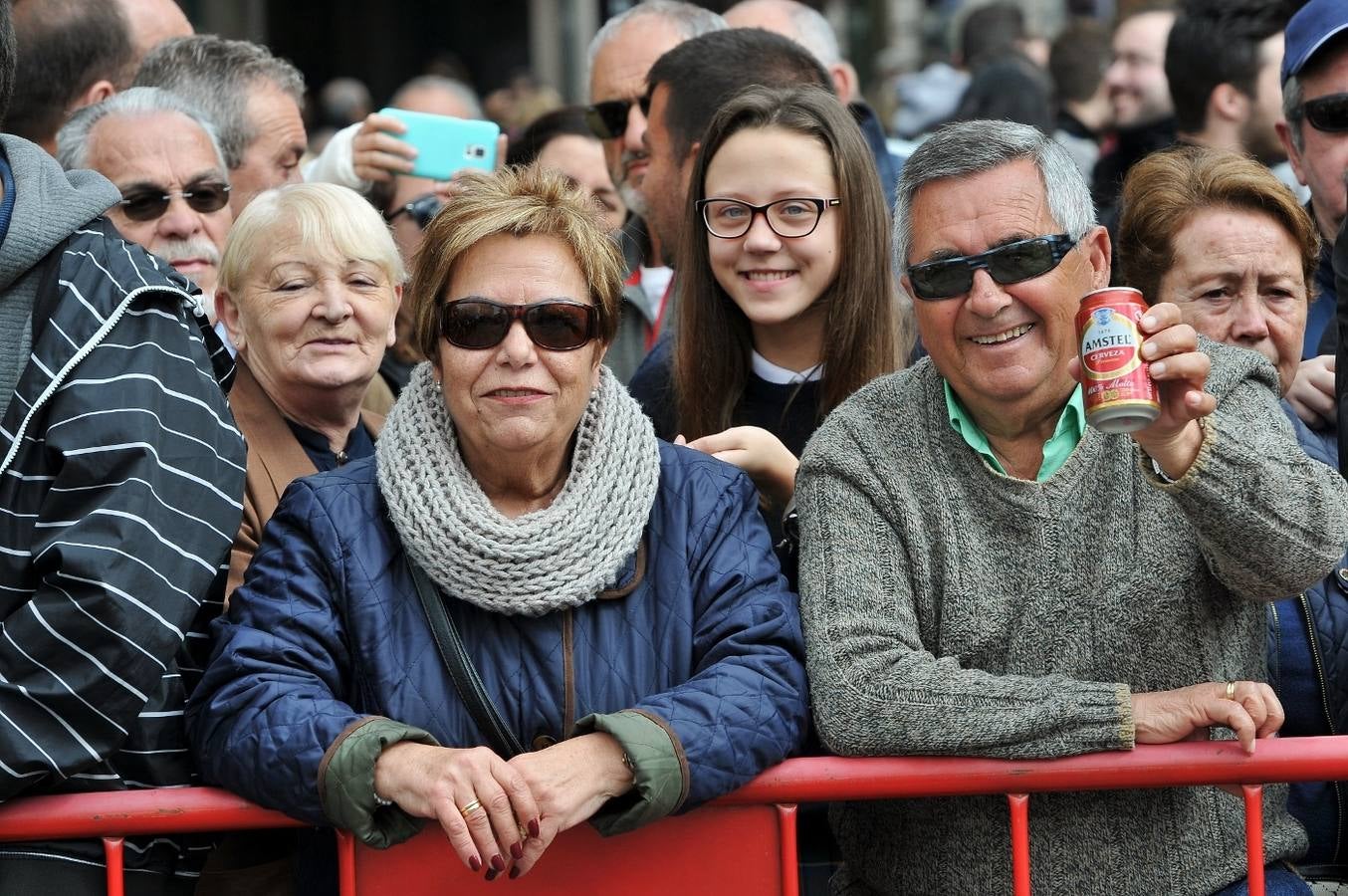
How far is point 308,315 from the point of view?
3932mm

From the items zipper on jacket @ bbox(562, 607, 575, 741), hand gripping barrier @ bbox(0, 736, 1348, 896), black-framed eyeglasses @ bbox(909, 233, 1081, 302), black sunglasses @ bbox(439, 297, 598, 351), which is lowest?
hand gripping barrier @ bbox(0, 736, 1348, 896)

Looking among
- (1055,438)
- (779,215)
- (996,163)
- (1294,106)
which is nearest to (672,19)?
(779,215)

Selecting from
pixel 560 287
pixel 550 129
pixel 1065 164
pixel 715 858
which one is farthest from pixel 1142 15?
pixel 715 858

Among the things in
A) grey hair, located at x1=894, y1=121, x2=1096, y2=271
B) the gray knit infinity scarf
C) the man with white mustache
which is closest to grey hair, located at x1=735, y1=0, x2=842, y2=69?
the man with white mustache

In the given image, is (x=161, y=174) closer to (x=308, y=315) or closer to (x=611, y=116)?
(x=308, y=315)

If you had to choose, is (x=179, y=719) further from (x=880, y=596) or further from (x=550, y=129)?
(x=550, y=129)

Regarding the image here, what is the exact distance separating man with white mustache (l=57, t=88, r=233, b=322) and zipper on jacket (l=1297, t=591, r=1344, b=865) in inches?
113

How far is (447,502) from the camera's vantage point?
309 centimetres

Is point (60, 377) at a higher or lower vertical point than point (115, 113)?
lower

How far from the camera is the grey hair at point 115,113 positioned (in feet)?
15.3

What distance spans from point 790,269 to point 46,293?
5.55 feet

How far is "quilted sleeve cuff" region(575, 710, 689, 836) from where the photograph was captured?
2.81 metres

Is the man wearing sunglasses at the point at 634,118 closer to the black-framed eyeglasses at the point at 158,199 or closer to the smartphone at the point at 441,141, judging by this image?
the smartphone at the point at 441,141

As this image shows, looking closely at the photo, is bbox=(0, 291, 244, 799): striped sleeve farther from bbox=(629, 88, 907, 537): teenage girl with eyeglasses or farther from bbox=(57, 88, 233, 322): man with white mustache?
bbox=(57, 88, 233, 322): man with white mustache
